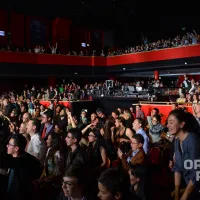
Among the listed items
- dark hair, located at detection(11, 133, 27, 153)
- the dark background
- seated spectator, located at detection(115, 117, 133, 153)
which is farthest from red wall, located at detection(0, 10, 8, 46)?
dark hair, located at detection(11, 133, 27, 153)

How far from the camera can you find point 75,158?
336cm

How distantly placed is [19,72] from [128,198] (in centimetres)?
1865

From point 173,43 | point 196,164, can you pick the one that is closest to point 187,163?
point 196,164

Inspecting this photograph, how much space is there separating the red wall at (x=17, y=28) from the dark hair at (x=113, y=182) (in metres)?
22.5

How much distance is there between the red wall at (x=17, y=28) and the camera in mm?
22516

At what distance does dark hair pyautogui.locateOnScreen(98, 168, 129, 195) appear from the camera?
1.72 meters

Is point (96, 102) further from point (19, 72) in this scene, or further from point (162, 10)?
point (162, 10)

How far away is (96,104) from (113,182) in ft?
43.7

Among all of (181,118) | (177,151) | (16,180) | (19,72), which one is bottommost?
(16,180)

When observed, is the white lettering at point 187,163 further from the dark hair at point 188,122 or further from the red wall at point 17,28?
the red wall at point 17,28

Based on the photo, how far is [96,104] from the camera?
15.0 m

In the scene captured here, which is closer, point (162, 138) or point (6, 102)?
point (162, 138)

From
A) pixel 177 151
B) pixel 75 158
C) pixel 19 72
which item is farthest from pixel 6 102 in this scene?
pixel 19 72

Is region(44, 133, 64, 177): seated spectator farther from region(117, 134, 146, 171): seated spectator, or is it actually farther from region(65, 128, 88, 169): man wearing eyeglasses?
region(117, 134, 146, 171): seated spectator
